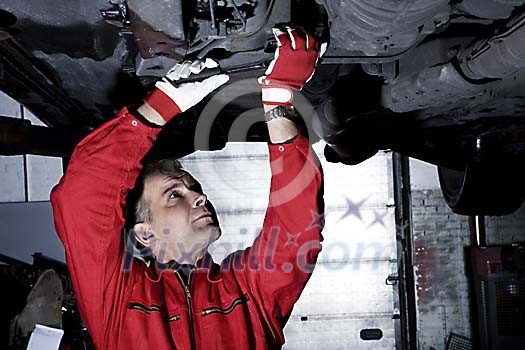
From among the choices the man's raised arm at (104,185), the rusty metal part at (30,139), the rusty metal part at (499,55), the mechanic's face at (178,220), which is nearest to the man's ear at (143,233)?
the mechanic's face at (178,220)

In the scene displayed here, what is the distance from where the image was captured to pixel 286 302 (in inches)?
72.7

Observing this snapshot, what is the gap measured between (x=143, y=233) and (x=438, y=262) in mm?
2907

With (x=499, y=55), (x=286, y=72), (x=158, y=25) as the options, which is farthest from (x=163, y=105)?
(x=499, y=55)

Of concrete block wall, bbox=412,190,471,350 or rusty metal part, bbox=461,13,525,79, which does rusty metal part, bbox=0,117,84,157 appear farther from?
concrete block wall, bbox=412,190,471,350

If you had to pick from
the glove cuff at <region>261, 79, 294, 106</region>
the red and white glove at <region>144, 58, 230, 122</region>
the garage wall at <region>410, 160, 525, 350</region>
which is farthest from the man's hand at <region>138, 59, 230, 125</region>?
the garage wall at <region>410, 160, 525, 350</region>

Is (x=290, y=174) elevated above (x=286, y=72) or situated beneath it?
situated beneath

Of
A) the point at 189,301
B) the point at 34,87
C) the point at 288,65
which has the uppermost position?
the point at 34,87

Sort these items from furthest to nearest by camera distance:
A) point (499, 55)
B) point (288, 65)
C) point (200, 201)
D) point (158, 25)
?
point (200, 201)
point (499, 55)
point (288, 65)
point (158, 25)

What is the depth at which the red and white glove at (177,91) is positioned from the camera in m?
1.57

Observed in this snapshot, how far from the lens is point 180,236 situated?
1870 millimetres

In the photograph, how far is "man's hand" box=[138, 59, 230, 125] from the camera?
1.56 m

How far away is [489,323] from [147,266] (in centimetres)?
295

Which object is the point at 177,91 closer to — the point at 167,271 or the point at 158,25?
the point at 158,25

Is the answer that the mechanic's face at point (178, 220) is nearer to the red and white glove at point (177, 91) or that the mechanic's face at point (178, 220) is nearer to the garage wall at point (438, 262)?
the red and white glove at point (177, 91)
